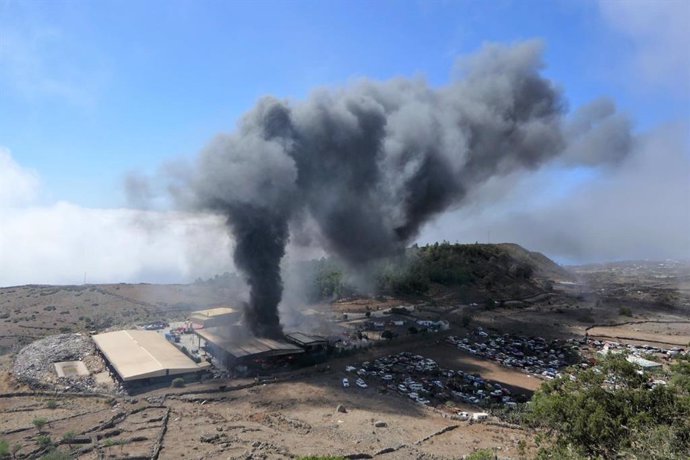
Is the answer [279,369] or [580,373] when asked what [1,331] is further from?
[580,373]

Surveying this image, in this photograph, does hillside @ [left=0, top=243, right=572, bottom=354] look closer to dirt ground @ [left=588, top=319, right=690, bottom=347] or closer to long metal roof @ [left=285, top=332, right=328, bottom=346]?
dirt ground @ [left=588, top=319, right=690, bottom=347]

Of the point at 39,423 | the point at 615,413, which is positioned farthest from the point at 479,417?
the point at 39,423

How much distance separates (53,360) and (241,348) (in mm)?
14550

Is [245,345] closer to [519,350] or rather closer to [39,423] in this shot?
[39,423]

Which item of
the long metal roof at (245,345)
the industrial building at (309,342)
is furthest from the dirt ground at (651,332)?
the long metal roof at (245,345)

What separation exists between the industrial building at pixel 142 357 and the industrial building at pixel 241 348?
1.98 m

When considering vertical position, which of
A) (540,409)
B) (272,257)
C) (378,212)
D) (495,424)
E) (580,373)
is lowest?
(495,424)

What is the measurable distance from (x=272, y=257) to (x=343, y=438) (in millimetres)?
21128

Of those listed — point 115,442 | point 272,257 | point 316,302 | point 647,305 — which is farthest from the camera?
point 647,305

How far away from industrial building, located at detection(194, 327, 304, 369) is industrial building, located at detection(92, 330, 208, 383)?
1977 millimetres

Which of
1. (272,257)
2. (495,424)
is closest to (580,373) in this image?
(495,424)

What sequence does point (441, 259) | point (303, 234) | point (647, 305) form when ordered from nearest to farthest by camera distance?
point (303, 234)
point (647, 305)
point (441, 259)

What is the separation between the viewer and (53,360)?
120ft

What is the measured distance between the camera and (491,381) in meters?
34.9
